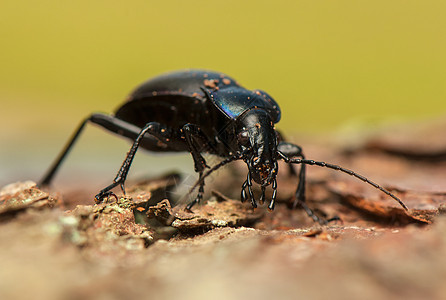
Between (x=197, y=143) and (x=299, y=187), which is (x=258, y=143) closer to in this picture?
(x=197, y=143)

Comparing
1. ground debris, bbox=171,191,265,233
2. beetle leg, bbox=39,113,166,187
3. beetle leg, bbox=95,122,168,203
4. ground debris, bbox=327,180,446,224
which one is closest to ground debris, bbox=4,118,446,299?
ground debris, bbox=171,191,265,233

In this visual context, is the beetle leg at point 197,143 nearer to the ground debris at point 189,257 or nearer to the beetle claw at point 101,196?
the ground debris at point 189,257

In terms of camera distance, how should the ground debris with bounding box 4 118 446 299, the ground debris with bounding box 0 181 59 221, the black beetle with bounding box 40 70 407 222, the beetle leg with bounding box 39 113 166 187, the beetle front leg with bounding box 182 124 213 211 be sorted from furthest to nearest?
the beetle leg with bounding box 39 113 166 187 → the beetle front leg with bounding box 182 124 213 211 → the black beetle with bounding box 40 70 407 222 → the ground debris with bounding box 0 181 59 221 → the ground debris with bounding box 4 118 446 299

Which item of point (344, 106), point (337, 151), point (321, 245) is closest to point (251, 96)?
point (321, 245)

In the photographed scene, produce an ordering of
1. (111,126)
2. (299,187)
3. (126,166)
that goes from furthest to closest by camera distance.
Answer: (111,126)
(299,187)
(126,166)

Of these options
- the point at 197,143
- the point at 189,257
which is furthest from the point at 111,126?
the point at 189,257

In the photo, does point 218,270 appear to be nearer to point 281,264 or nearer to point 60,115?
point 281,264

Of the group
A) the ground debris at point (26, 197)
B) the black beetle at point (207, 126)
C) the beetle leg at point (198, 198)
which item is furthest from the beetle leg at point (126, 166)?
the beetle leg at point (198, 198)

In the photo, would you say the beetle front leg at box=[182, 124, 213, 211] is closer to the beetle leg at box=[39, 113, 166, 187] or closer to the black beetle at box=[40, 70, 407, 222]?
the black beetle at box=[40, 70, 407, 222]
